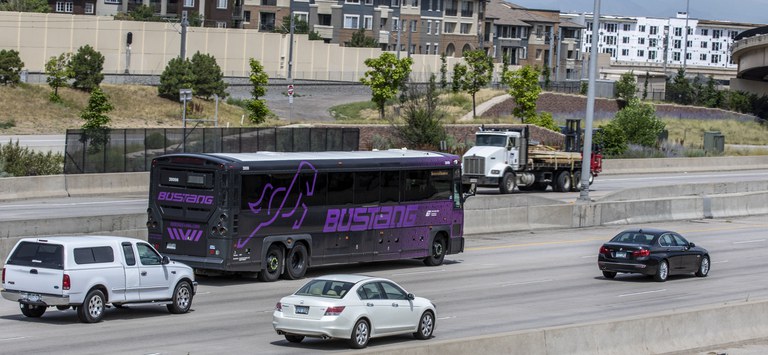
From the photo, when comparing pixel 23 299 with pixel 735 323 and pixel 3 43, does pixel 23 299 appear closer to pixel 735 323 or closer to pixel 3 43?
pixel 735 323

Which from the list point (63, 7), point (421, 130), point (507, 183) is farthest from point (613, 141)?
point (63, 7)

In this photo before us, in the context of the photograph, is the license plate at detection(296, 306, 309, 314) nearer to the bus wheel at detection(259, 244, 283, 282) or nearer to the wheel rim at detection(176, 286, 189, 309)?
the wheel rim at detection(176, 286, 189, 309)

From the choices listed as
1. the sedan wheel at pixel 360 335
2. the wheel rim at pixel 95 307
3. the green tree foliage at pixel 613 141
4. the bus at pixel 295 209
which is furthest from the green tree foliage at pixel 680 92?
the sedan wheel at pixel 360 335

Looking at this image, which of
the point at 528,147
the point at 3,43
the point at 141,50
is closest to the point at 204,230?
the point at 528,147

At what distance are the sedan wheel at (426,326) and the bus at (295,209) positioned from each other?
752 centimetres

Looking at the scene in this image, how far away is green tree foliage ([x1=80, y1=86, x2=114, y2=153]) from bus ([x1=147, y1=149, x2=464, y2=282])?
71.6ft

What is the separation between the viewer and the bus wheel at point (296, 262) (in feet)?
96.7

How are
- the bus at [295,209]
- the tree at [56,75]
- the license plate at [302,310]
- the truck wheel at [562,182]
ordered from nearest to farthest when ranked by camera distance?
the license plate at [302,310] < the bus at [295,209] < the truck wheel at [562,182] < the tree at [56,75]

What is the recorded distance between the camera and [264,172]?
28516 millimetres

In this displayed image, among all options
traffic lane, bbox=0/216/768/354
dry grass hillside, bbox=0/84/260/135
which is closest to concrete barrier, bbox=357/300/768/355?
traffic lane, bbox=0/216/768/354

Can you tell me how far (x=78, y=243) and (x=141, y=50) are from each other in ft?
258

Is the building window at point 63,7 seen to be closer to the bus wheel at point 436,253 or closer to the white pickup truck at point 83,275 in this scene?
the bus wheel at point 436,253

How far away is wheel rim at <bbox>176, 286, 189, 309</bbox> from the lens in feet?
78.0

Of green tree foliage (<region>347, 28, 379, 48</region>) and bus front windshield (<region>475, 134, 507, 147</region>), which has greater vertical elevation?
green tree foliage (<region>347, 28, 379, 48</region>)
